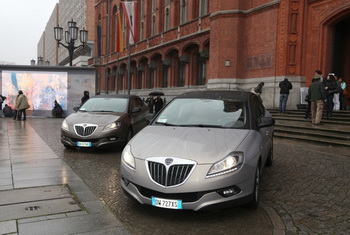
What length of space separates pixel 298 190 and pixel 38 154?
592 cm

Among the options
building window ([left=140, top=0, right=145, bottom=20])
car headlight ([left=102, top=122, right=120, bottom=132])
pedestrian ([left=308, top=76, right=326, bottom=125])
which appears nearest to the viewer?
car headlight ([left=102, top=122, right=120, bottom=132])

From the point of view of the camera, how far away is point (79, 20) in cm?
7525

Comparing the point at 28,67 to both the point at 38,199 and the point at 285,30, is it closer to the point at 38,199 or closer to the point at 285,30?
the point at 285,30

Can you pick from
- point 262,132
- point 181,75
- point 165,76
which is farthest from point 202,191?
Answer: point 165,76

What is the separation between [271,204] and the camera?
15.0ft

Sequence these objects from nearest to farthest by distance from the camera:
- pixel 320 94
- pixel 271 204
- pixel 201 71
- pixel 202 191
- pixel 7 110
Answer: pixel 202 191, pixel 271 204, pixel 320 94, pixel 7 110, pixel 201 71

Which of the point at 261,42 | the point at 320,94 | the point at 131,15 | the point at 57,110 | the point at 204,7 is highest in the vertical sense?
the point at 204,7

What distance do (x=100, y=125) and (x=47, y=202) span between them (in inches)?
152

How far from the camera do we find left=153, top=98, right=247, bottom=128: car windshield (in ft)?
16.1

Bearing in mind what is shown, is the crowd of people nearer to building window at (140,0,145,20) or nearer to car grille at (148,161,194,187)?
car grille at (148,161,194,187)

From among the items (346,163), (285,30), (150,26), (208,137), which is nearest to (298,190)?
(208,137)

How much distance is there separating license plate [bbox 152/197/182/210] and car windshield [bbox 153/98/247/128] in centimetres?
147

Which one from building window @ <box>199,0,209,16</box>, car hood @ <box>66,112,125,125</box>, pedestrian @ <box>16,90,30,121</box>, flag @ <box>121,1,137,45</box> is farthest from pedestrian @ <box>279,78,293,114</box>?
pedestrian @ <box>16,90,30,121</box>

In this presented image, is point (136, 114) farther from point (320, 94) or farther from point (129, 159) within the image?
point (320, 94)
